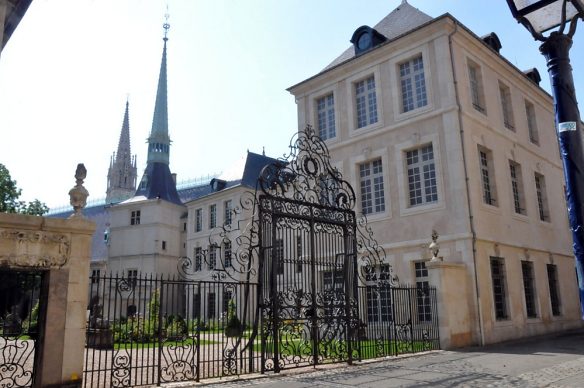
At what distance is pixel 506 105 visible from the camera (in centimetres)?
1831

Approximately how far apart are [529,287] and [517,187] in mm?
3583

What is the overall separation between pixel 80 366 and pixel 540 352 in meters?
10.2

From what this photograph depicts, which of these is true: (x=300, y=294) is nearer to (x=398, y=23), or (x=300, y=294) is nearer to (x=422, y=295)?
(x=422, y=295)

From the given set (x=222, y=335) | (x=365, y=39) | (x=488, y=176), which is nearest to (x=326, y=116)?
(x=365, y=39)

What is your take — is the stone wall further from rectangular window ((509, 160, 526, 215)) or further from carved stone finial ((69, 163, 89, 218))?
rectangular window ((509, 160, 526, 215))

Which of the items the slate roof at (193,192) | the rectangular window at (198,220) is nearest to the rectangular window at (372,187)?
the slate roof at (193,192)

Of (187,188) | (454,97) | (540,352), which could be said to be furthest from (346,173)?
(187,188)

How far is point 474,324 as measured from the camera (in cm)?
1350

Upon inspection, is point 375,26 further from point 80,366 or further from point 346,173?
point 80,366

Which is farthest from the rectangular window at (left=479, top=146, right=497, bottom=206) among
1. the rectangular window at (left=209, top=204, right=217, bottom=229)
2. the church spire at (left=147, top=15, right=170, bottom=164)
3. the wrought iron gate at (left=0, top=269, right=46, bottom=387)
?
the church spire at (left=147, top=15, right=170, bottom=164)

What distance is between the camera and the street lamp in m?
2.28

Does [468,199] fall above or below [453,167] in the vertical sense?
below

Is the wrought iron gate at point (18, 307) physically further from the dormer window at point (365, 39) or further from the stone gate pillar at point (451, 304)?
the dormer window at point (365, 39)

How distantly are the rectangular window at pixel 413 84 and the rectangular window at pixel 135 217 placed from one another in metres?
29.7
